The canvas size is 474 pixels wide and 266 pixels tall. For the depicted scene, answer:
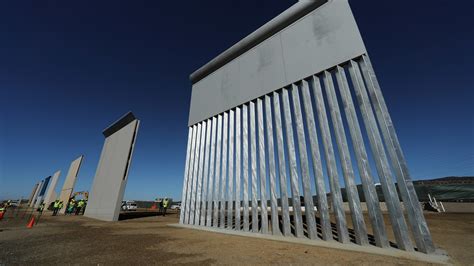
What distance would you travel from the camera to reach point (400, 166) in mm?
4348

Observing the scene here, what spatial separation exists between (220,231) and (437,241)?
20.0ft

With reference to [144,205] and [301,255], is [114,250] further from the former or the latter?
[144,205]

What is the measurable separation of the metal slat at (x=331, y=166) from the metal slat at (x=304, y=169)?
596 millimetres

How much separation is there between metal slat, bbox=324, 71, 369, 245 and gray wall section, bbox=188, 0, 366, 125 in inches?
32.7

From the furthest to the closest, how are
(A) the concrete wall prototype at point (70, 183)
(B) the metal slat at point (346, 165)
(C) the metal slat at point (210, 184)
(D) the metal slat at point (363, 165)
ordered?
1. (A) the concrete wall prototype at point (70, 183)
2. (C) the metal slat at point (210, 184)
3. (B) the metal slat at point (346, 165)
4. (D) the metal slat at point (363, 165)

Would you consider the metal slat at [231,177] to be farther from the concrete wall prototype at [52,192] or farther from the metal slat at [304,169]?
the concrete wall prototype at [52,192]

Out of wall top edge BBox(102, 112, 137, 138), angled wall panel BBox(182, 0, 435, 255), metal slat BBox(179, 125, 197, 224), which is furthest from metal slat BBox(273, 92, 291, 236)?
wall top edge BBox(102, 112, 137, 138)

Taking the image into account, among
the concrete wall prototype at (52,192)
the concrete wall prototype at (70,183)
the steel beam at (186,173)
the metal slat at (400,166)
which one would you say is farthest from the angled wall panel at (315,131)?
the concrete wall prototype at (52,192)

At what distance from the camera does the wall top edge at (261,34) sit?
23.4ft

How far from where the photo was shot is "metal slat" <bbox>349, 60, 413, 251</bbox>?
13.5 ft

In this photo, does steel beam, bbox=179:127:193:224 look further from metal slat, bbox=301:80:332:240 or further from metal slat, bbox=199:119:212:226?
metal slat, bbox=301:80:332:240

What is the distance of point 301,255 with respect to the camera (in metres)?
3.75

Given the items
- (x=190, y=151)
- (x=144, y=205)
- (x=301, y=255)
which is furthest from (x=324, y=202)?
(x=144, y=205)

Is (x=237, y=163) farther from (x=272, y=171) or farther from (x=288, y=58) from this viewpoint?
(x=288, y=58)
